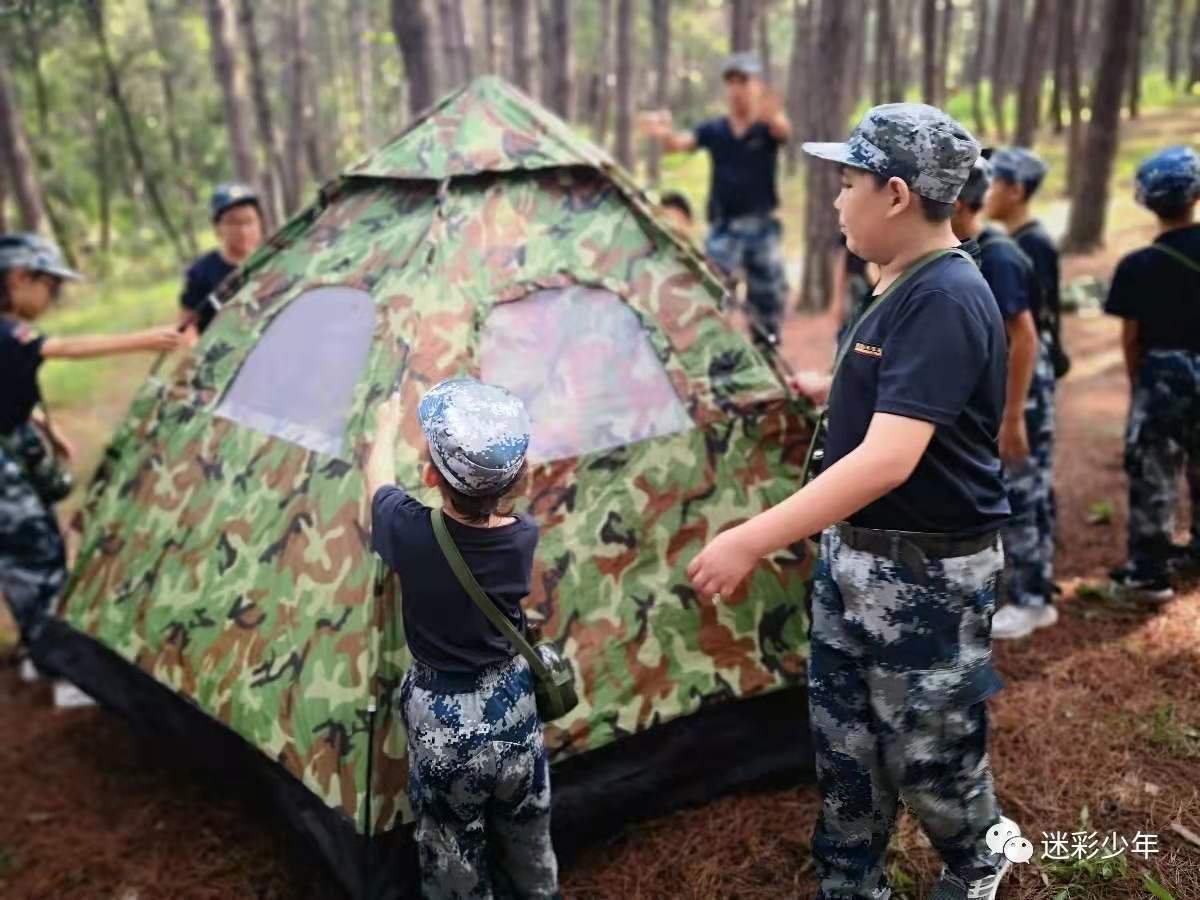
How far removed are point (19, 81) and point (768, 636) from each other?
1038 inches

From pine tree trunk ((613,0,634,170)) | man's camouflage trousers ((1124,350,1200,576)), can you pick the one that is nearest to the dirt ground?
man's camouflage trousers ((1124,350,1200,576))

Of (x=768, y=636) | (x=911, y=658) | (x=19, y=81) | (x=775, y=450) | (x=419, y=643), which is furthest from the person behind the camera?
(x=19, y=81)

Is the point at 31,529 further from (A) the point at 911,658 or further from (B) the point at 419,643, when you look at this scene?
(A) the point at 911,658

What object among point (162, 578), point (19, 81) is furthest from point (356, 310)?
point (19, 81)

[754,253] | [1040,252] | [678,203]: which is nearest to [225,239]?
[678,203]

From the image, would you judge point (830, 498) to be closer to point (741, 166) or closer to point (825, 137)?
point (741, 166)

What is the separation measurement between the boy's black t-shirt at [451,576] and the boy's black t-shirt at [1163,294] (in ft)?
10.9

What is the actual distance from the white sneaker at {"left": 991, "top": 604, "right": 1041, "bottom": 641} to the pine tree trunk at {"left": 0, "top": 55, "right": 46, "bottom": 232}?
14.8 meters

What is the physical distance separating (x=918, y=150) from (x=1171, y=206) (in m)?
2.76

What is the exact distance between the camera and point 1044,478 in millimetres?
4613

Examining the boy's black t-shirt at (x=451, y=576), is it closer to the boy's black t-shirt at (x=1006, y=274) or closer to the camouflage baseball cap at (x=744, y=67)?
the boy's black t-shirt at (x=1006, y=274)

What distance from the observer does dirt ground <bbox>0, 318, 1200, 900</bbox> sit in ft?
10.6

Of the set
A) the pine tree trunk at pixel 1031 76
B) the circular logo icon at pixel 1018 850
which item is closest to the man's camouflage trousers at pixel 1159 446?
the circular logo icon at pixel 1018 850

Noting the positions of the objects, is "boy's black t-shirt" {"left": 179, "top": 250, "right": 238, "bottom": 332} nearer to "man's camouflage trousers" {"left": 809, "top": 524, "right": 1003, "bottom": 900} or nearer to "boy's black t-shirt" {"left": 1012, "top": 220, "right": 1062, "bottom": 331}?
"boy's black t-shirt" {"left": 1012, "top": 220, "right": 1062, "bottom": 331}
